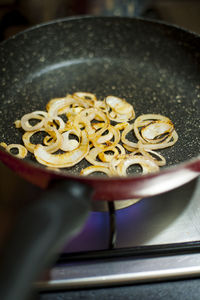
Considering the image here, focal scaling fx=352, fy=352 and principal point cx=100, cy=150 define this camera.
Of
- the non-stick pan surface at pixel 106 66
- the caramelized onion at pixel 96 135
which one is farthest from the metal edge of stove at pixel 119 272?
the non-stick pan surface at pixel 106 66

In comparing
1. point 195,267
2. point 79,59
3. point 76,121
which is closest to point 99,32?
point 79,59

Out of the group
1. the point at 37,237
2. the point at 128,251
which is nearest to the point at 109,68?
the point at 128,251

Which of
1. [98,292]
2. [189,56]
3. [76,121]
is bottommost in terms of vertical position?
[98,292]

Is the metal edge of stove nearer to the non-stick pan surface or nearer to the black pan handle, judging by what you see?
the black pan handle

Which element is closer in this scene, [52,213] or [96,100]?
[52,213]

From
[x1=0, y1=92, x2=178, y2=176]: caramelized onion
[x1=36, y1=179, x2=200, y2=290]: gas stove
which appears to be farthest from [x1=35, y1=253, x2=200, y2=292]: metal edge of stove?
[x1=0, y1=92, x2=178, y2=176]: caramelized onion

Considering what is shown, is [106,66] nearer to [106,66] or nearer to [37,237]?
[106,66]

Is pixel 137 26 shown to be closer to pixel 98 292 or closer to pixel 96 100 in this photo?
pixel 96 100
